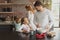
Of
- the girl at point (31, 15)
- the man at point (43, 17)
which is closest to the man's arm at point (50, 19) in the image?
the man at point (43, 17)

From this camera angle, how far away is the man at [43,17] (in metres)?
0.92

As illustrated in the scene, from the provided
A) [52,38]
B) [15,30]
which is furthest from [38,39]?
[15,30]

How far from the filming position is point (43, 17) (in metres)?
0.93

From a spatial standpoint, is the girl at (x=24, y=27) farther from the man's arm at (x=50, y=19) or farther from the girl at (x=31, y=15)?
the man's arm at (x=50, y=19)

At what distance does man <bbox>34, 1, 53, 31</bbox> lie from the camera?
922mm

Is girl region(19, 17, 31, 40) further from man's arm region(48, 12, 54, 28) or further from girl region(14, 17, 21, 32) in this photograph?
man's arm region(48, 12, 54, 28)

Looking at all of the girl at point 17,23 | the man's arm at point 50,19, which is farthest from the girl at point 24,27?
the man's arm at point 50,19

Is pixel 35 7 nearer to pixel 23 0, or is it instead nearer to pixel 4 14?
pixel 23 0

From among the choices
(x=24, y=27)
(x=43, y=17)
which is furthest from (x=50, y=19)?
(x=24, y=27)

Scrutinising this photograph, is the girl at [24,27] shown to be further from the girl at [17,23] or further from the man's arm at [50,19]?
the man's arm at [50,19]

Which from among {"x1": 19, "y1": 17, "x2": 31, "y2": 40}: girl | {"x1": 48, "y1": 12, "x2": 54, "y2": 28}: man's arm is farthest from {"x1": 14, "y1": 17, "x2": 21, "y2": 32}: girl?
{"x1": 48, "y1": 12, "x2": 54, "y2": 28}: man's arm

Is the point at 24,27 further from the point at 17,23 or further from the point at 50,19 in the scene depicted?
the point at 50,19

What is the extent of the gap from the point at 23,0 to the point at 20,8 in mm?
54

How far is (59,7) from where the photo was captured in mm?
964
